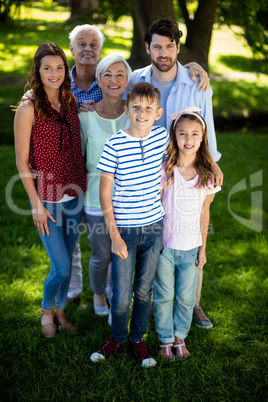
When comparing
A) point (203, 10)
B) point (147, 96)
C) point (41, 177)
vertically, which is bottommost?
point (41, 177)

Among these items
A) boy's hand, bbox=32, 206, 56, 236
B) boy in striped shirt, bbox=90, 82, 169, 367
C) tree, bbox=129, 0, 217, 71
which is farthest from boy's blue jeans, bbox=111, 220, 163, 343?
tree, bbox=129, 0, 217, 71

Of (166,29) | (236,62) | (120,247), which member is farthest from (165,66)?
(236,62)

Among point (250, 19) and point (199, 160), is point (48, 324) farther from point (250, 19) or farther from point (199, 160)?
point (250, 19)

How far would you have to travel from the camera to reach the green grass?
2350 millimetres

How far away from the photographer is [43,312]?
2.86 metres

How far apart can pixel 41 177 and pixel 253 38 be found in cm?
490

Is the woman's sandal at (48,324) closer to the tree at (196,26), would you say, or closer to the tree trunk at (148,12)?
the tree at (196,26)

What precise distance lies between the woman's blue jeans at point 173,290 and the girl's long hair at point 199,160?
499 millimetres

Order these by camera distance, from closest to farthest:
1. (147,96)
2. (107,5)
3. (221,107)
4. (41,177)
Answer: (147,96) → (41,177) → (107,5) → (221,107)

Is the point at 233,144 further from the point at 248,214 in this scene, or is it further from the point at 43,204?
the point at 43,204

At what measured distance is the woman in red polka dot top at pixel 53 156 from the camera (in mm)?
2381

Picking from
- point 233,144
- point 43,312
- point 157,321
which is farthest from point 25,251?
point 233,144

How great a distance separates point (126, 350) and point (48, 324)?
0.64 m

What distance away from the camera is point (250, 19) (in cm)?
554
